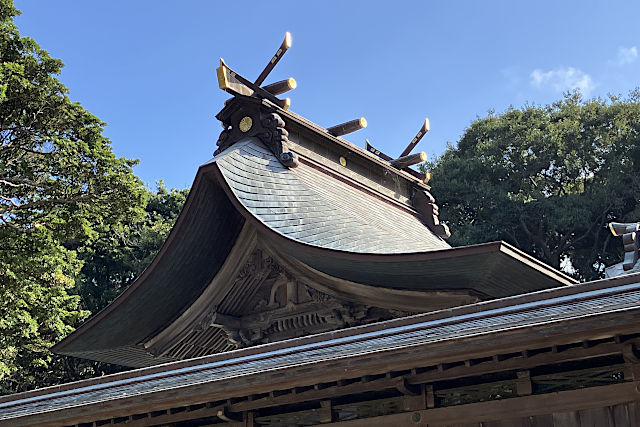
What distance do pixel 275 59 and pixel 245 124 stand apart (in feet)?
3.43

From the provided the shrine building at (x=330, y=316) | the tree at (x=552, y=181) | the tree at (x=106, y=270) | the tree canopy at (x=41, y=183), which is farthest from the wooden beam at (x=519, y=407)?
the tree at (x=552, y=181)

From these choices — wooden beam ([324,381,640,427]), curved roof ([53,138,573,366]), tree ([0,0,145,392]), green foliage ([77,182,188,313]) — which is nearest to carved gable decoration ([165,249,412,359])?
curved roof ([53,138,573,366])

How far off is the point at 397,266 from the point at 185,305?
132 inches

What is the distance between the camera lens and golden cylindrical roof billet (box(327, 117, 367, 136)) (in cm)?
1213

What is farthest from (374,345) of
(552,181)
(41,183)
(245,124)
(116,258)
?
(552,181)

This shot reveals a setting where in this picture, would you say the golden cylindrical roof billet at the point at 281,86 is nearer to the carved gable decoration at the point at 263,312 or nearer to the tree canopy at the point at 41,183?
the carved gable decoration at the point at 263,312

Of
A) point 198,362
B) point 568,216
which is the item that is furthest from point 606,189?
point 198,362

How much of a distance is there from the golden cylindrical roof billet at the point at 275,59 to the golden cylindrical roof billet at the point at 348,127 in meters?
1.82

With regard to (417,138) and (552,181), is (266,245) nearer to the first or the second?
(417,138)

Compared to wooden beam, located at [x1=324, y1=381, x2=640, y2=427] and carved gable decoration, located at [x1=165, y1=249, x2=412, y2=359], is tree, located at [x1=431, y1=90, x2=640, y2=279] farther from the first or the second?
wooden beam, located at [x1=324, y1=381, x2=640, y2=427]

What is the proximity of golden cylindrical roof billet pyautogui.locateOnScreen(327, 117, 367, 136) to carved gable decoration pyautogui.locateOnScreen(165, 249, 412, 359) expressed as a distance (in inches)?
133

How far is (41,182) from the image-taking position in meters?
14.0

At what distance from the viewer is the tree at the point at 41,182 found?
44.2 feet

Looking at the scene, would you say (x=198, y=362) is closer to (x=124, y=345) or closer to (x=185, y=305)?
(x=185, y=305)
